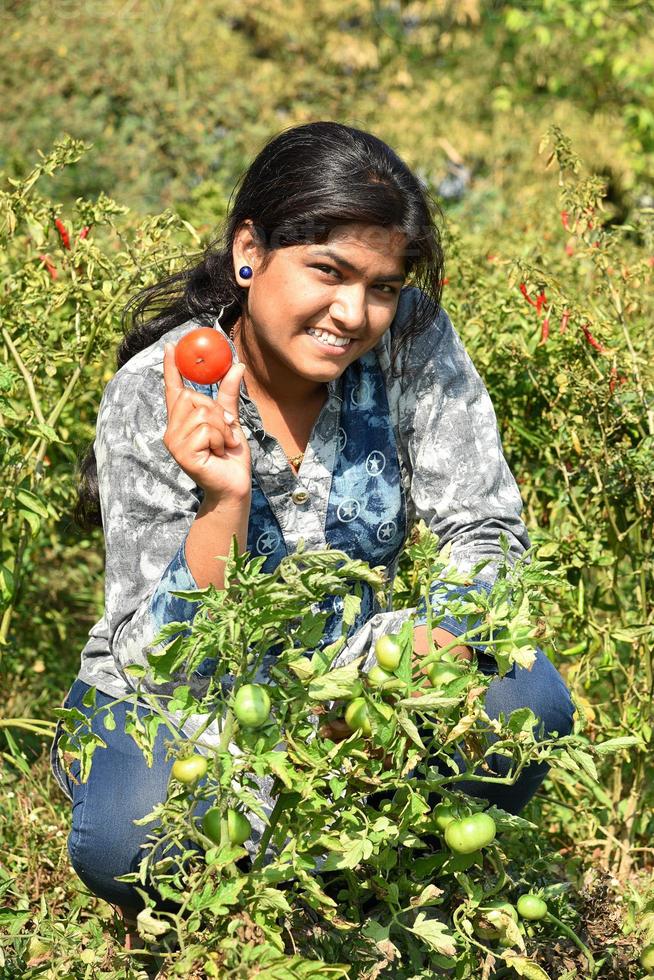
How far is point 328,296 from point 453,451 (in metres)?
0.36

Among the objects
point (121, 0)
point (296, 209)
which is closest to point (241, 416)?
point (296, 209)

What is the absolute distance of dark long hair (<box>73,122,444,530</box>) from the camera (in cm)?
181

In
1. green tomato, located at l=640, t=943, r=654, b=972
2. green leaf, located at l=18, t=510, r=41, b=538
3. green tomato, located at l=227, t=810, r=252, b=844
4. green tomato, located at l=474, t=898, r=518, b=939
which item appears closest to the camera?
green tomato, located at l=227, t=810, r=252, b=844

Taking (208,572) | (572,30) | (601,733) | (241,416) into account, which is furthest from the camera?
(572,30)

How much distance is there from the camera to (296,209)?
71.6 inches

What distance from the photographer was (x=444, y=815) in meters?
1.36

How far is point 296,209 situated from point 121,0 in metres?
5.61

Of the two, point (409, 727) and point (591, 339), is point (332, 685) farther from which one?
point (591, 339)

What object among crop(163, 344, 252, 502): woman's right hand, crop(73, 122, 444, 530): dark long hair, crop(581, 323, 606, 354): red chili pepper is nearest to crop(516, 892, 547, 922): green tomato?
crop(163, 344, 252, 502): woman's right hand

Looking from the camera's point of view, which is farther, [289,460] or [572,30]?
[572,30]

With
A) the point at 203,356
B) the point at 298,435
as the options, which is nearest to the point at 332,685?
the point at 203,356

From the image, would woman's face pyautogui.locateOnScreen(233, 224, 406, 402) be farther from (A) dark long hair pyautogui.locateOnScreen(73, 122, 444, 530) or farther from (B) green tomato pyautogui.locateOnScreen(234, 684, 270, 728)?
(B) green tomato pyautogui.locateOnScreen(234, 684, 270, 728)

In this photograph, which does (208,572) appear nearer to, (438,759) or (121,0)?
(438,759)

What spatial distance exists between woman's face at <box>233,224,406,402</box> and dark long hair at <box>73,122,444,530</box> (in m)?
0.02
